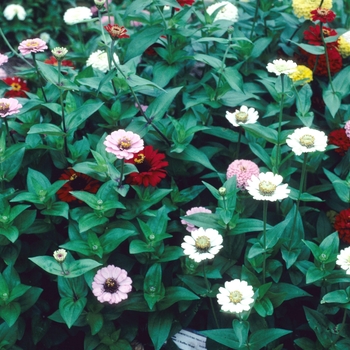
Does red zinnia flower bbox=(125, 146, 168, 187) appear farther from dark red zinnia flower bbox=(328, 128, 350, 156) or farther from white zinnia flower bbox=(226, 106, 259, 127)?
dark red zinnia flower bbox=(328, 128, 350, 156)

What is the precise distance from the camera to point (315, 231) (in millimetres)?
1730

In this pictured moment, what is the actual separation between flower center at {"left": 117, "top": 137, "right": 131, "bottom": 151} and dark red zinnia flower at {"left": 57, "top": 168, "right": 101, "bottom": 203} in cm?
24

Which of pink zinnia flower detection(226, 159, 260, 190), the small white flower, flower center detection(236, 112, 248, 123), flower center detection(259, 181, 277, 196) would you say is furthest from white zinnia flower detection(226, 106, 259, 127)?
Answer: flower center detection(259, 181, 277, 196)

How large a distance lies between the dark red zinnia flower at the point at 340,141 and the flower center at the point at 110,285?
81 cm

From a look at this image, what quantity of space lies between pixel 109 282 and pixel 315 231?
67cm

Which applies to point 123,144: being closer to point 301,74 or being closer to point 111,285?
point 111,285

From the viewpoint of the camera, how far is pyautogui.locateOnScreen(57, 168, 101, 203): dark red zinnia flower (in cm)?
158

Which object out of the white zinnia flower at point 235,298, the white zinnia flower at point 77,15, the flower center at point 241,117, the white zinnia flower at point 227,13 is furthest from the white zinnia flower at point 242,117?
the white zinnia flower at point 77,15

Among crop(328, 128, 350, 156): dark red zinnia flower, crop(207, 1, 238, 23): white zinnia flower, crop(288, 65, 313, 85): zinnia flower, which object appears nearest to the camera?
crop(328, 128, 350, 156): dark red zinnia flower

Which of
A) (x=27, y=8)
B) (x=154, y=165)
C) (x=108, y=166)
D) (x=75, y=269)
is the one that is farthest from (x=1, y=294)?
(x=27, y=8)

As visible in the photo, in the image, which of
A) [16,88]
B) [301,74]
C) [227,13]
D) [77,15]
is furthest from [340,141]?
[16,88]

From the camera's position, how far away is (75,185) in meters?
1.60

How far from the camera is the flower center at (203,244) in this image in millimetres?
1300

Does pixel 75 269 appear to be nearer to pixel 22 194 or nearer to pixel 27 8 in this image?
pixel 22 194
